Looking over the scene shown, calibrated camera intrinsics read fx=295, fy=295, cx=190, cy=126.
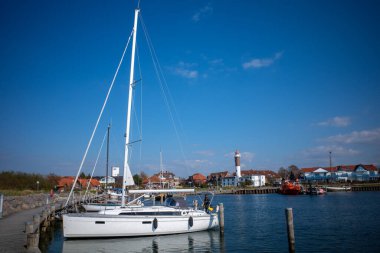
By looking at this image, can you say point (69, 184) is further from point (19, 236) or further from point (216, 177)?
point (19, 236)

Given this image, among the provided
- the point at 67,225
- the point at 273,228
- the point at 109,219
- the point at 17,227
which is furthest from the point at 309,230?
the point at 17,227

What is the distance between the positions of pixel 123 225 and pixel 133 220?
31.8 inches

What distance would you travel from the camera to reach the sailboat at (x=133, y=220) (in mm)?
20797

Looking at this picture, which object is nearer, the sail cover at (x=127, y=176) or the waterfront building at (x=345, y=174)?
the sail cover at (x=127, y=176)

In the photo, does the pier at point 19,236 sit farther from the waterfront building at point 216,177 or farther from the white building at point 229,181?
the waterfront building at point 216,177

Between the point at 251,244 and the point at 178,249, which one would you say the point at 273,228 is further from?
the point at 178,249

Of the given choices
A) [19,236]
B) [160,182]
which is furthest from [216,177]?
[19,236]

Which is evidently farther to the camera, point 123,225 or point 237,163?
point 237,163

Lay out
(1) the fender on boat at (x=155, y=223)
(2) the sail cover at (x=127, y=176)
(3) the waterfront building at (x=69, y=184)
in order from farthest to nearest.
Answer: (3) the waterfront building at (x=69, y=184) → (2) the sail cover at (x=127, y=176) → (1) the fender on boat at (x=155, y=223)

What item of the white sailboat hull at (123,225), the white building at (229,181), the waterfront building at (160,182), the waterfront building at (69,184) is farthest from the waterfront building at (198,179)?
the white sailboat hull at (123,225)

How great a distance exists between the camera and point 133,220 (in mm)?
21984

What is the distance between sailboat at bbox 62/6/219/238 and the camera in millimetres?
20797

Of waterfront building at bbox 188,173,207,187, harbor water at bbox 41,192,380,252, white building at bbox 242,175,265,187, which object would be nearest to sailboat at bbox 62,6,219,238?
harbor water at bbox 41,192,380,252

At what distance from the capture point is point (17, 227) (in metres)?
21.2
